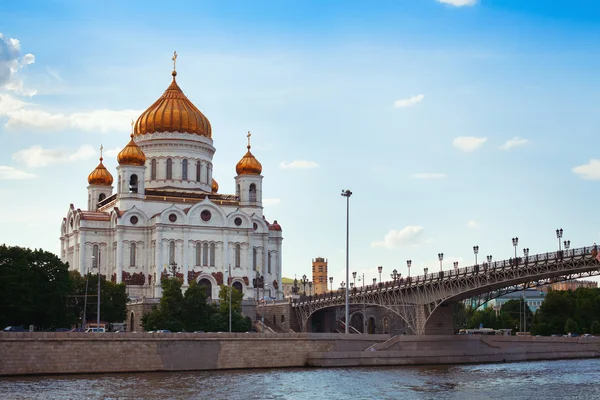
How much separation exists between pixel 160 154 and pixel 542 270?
180ft

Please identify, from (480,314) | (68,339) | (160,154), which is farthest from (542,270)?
(480,314)

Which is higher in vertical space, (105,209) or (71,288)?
(105,209)

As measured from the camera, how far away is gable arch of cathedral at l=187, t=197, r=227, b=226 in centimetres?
10406

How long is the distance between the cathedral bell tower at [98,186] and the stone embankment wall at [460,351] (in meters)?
56.8

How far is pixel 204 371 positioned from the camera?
60219 millimetres

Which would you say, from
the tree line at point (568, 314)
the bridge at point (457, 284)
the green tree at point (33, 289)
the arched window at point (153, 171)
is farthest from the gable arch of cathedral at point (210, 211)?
the green tree at point (33, 289)

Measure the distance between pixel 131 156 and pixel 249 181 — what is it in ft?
47.5

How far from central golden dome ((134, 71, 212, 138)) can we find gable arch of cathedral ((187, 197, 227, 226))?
387 inches

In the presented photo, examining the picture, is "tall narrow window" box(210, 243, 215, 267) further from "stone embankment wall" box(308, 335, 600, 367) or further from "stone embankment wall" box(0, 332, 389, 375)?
"stone embankment wall" box(0, 332, 389, 375)

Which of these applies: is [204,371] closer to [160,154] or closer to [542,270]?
[542,270]

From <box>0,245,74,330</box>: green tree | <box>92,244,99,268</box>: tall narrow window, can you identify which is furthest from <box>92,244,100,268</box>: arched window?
<box>0,245,74,330</box>: green tree

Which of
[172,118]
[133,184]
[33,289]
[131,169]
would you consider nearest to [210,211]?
[133,184]

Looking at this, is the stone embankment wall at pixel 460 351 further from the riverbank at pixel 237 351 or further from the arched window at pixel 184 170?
the arched window at pixel 184 170

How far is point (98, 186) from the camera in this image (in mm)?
115312
